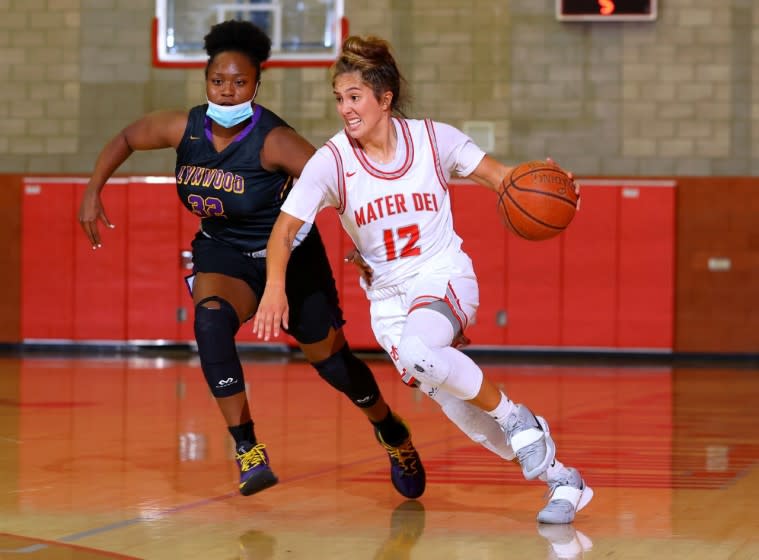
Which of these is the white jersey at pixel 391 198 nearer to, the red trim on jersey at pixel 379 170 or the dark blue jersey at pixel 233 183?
the red trim on jersey at pixel 379 170

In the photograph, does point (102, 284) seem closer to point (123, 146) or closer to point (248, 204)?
point (123, 146)

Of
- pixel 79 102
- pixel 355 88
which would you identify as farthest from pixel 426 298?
pixel 79 102

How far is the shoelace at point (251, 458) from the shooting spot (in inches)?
173

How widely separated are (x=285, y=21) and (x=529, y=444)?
9920 millimetres

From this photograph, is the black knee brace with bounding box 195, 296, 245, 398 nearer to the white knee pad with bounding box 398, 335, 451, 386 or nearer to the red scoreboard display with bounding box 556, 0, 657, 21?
the white knee pad with bounding box 398, 335, 451, 386

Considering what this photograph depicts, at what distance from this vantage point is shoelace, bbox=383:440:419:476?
486 cm

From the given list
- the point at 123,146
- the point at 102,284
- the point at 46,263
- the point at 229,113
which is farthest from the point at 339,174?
the point at 46,263

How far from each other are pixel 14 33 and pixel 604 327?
7.33 m

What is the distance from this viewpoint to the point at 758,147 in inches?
532

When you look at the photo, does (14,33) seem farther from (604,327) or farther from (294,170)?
(294,170)

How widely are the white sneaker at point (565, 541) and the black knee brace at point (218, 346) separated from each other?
121 cm

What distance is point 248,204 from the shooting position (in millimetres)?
4801

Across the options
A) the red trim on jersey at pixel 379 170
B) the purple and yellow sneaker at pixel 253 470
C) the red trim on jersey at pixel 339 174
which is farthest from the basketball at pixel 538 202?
the purple and yellow sneaker at pixel 253 470

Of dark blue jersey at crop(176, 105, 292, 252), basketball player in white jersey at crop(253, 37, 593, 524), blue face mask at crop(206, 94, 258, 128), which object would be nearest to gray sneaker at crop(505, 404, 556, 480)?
basketball player in white jersey at crop(253, 37, 593, 524)
